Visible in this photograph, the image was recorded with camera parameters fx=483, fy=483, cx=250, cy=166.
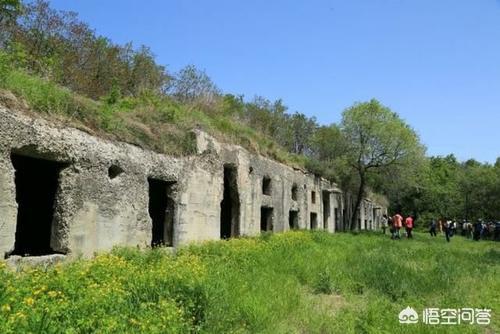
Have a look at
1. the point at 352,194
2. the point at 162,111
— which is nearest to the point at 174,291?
the point at 162,111

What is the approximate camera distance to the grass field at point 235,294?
4.42 meters

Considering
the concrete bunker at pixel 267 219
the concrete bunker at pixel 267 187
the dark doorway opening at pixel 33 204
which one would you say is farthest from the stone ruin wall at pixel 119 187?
the concrete bunker at pixel 267 219

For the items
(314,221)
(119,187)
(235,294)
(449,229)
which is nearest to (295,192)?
(314,221)

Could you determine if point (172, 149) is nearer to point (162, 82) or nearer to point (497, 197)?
point (162, 82)

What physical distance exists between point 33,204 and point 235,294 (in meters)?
6.03

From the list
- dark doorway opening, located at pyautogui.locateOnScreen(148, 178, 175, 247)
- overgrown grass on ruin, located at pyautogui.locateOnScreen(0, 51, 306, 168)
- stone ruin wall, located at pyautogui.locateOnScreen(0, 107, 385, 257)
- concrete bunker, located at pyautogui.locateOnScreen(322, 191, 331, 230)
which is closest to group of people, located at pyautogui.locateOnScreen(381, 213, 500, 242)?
concrete bunker, located at pyautogui.locateOnScreen(322, 191, 331, 230)

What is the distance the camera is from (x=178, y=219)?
11336 millimetres

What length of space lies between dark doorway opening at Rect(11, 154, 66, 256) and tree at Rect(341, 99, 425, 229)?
20270mm

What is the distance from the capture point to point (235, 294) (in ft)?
21.3

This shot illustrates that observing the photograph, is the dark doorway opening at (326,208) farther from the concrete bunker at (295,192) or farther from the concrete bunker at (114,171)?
the concrete bunker at (114,171)

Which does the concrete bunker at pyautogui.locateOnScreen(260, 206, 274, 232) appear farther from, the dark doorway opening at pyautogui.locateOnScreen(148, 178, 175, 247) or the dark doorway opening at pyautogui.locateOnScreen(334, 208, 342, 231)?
the dark doorway opening at pyautogui.locateOnScreen(334, 208, 342, 231)

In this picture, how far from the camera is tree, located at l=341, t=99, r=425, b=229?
2703 cm

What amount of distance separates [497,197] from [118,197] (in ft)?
130

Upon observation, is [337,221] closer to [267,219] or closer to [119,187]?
[267,219]
